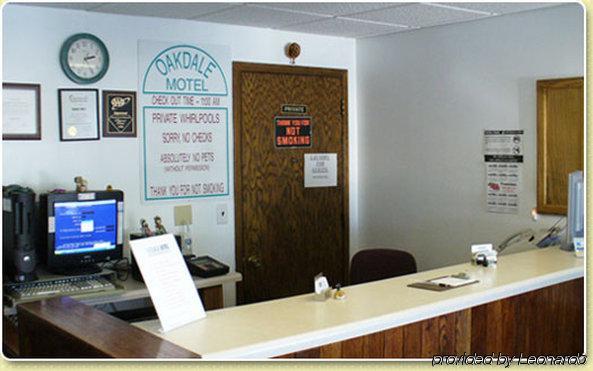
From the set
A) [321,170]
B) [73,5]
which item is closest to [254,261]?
[321,170]

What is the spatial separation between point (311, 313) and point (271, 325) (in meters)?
0.21

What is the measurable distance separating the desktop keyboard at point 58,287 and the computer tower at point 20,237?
0.05 m

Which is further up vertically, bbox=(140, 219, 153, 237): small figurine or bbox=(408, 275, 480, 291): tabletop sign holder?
bbox=(140, 219, 153, 237): small figurine

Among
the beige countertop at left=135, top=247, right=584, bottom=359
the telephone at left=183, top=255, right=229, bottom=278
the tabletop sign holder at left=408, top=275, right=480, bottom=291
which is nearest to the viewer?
the beige countertop at left=135, top=247, right=584, bottom=359

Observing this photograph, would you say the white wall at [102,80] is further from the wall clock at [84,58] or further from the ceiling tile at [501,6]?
the ceiling tile at [501,6]

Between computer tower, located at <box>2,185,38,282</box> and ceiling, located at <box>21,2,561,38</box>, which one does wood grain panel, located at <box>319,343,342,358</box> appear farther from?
ceiling, located at <box>21,2,561,38</box>

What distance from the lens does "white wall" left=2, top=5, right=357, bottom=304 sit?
4.10 m

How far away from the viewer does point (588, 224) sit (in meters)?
3.42

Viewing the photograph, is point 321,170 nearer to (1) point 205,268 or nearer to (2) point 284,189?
(2) point 284,189

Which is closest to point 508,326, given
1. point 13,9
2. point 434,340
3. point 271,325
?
point 434,340

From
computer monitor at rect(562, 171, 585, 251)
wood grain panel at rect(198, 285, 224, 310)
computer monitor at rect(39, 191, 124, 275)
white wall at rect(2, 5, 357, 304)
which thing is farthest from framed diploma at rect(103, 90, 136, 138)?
computer monitor at rect(562, 171, 585, 251)

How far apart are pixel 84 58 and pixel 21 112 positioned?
18.1 inches

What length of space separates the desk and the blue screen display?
0.81ft

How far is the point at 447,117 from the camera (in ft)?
16.5
